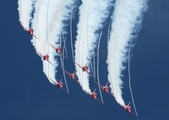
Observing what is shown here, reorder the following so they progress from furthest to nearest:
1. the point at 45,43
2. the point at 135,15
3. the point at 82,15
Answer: the point at 45,43 < the point at 82,15 < the point at 135,15

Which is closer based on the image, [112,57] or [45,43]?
[112,57]

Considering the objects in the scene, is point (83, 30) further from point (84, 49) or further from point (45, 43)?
point (45, 43)

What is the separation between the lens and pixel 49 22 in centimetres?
6003

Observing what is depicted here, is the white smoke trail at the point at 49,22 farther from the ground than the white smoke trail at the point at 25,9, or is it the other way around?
the white smoke trail at the point at 25,9

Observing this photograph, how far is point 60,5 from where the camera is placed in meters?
57.8

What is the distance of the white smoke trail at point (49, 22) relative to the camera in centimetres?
5803

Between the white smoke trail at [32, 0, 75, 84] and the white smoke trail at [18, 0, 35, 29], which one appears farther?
the white smoke trail at [18, 0, 35, 29]

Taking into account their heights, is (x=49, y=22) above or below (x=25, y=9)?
below

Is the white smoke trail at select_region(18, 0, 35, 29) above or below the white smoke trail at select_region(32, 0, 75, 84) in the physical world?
above

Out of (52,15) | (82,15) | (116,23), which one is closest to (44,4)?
(52,15)

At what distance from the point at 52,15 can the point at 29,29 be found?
545 cm

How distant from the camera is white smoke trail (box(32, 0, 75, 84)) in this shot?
58.0 metres

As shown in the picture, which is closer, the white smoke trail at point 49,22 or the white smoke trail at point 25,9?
the white smoke trail at point 49,22

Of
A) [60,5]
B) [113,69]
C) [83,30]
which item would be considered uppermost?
[60,5]
